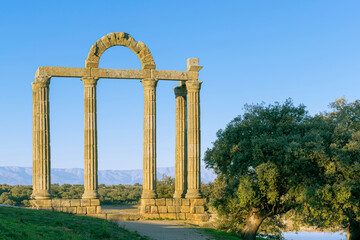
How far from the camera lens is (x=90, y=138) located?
38.3 meters

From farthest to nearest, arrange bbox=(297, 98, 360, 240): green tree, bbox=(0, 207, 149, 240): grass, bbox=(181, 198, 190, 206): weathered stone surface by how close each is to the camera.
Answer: bbox=(181, 198, 190, 206): weathered stone surface → bbox=(297, 98, 360, 240): green tree → bbox=(0, 207, 149, 240): grass

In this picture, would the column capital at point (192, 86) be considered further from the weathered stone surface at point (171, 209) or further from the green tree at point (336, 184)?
the green tree at point (336, 184)

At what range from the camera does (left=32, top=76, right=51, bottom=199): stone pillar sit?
3734 cm

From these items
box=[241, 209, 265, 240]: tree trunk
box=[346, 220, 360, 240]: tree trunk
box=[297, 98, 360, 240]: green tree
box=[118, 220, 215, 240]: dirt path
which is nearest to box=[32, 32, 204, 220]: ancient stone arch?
box=[118, 220, 215, 240]: dirt path

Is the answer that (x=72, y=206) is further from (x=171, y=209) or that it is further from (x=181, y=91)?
(x=181, y=91)

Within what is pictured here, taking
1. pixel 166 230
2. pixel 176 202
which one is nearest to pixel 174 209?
pixel 176 202

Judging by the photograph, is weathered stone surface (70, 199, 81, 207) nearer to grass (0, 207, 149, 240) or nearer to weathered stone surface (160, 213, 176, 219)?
weathered stone surface (160, 213, 176, 219)

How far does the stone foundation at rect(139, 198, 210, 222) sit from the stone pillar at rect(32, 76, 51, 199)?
6.91 m

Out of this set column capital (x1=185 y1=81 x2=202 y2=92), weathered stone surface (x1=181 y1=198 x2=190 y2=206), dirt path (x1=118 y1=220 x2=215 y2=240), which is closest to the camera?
dirt path (x1=118 y1=220 x2=215 y2=240)

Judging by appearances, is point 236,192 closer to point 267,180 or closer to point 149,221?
point 267,180

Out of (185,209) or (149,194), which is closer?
(149,194)

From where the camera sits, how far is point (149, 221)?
1458 inches

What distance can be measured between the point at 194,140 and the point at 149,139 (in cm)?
335

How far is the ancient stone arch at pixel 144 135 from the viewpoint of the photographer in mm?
37438
